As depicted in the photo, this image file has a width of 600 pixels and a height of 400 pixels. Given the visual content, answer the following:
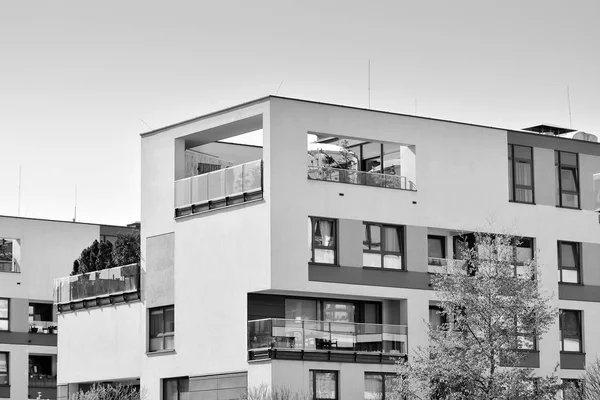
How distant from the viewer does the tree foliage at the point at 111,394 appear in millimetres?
57281

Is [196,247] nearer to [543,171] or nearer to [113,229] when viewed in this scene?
[543,171]

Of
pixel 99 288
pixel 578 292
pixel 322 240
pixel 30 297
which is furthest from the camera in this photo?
pixel 30 297

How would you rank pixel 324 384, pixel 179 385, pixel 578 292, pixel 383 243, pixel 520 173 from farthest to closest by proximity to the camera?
1. pixel 578 292
2. pixel 520 173
3. pixel 179 385
4. pixel 383 243
5. pixel 324 384

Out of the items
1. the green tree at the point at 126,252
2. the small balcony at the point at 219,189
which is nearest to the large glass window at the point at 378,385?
the small balcony at the point at 219,189

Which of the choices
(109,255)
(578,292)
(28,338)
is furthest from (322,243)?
(28,338)

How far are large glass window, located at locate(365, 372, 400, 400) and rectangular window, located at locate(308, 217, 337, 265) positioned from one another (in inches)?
181

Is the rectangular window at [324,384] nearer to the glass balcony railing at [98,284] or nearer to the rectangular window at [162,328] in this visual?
the rectangular window at [162,328]

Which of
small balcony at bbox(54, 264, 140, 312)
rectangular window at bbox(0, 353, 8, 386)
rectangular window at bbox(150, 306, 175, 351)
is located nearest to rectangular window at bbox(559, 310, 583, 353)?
rectangular window at bbox(150, 306, 175, 351)

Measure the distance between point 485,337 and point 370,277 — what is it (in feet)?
22.8

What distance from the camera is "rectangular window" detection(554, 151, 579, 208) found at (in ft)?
195

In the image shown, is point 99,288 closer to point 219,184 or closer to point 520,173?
point 219,184

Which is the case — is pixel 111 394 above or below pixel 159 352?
below

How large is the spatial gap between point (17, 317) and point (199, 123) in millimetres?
24696

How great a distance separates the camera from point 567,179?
5991cm
